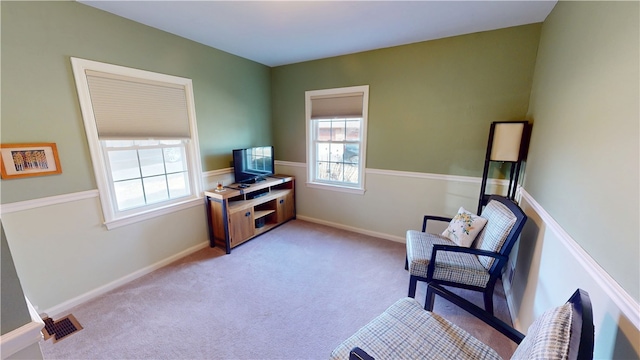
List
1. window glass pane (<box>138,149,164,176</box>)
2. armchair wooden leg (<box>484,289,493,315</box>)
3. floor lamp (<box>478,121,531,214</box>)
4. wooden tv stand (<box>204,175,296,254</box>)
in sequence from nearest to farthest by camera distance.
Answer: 1. armchair wooden leg (<box>484,289,493,315</box>)
2. floor lamp (<box>478,121,531,214</box>)
3. window glass pane (<box>138,149,164,176</box>)
4. wooden tv stand (<box>204,175,296,254</box>)

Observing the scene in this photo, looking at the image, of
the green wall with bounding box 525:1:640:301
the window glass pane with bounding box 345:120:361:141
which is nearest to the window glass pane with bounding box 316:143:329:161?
the window glass pane with bounding box 345:120:361:141

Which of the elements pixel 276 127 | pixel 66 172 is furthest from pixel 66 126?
pixel 276 127

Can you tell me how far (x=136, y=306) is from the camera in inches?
80.6

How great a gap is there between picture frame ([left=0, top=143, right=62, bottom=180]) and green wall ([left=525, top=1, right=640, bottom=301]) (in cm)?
330

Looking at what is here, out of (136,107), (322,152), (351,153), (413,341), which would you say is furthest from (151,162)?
(413,341)

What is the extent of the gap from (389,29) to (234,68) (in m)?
1.99

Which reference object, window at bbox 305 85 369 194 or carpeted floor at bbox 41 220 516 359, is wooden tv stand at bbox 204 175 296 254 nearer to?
carpeted floor at bbox 41 220 516 359

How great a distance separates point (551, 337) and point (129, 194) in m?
3.11

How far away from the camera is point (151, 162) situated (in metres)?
2.55

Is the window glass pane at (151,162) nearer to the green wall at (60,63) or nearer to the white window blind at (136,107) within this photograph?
the white window blind at (136,107)

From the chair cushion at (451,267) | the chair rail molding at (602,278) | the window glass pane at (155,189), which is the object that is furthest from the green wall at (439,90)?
the window glass pane at (155,189)

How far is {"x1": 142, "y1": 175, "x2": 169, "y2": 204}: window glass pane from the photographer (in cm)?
254

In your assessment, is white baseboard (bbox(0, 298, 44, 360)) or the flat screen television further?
the flat screen television

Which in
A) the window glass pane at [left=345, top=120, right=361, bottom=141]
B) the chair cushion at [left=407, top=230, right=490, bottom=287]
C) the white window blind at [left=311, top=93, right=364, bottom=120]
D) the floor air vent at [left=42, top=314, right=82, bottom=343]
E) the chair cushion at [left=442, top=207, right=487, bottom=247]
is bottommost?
the floor air vent at [left=42, top=314, right=82, bottom=343]
